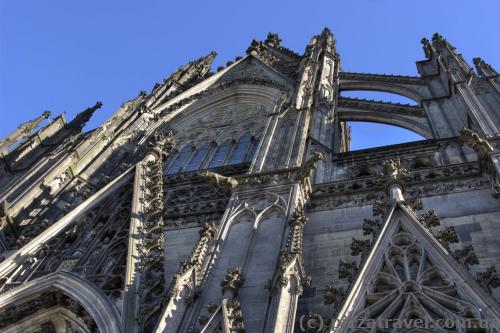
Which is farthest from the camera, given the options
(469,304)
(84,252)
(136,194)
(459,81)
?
(459,81)

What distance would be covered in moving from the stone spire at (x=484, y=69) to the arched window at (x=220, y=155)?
287 inches

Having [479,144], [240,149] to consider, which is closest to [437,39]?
[240,149]

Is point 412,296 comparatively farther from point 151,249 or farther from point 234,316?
point 151,249

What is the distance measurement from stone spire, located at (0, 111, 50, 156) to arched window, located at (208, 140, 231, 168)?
666 centimetres

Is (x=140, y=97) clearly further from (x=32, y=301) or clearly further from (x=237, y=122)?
(x=32, y=301)

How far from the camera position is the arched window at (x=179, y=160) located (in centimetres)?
1755

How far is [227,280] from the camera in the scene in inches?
292

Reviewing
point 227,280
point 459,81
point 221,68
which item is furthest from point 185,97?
point 227,280

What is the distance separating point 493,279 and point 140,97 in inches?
687

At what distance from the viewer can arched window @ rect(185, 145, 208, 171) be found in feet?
57.6

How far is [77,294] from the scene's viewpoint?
866 cm

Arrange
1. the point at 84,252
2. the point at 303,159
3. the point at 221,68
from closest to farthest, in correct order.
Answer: the point at 84,252 < the point at 303,159 < the point at 221,68

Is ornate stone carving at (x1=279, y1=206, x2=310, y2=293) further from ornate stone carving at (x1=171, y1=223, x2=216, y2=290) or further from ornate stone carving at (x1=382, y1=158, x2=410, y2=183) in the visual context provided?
ornate stone carving at (x1=382, y1=158, x2=410, y2=183)

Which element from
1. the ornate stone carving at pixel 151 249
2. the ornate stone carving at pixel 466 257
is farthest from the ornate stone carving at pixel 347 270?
the ornate stone carving at pixel 151 249
